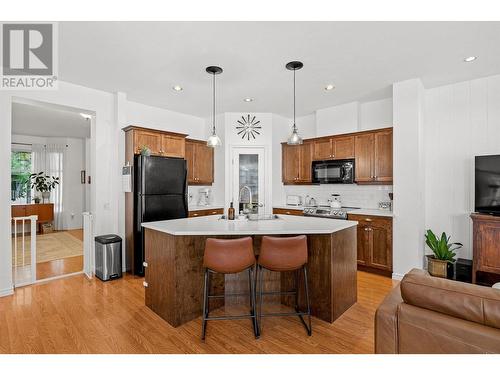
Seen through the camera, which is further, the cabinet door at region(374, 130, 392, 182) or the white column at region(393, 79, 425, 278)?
the cabinet door at region(374, 130, 392, 182)

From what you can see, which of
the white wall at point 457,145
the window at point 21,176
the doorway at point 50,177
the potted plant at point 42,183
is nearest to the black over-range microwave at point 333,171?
the white wall at point 457,145

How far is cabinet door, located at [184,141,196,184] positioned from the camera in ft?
17.2

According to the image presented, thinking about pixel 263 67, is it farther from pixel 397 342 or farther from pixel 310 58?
pixel 397 342

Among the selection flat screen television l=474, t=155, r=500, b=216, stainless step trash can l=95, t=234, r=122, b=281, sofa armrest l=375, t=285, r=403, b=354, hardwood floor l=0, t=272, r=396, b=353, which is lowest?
hardwood floor l=0, t=272, r=396, b=353

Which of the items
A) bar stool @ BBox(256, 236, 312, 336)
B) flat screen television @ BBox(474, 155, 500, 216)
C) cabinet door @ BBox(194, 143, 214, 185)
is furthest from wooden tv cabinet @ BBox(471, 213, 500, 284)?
cabinet door @ BBox(194, 143, 214, 185)

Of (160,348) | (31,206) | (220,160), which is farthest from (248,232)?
(31,206)

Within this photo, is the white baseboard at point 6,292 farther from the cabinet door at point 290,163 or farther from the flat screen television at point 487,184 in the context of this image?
the flat screen television at point 487,184

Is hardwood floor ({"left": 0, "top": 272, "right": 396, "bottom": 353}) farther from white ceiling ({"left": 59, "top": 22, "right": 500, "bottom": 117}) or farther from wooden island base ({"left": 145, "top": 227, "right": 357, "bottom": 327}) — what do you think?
white ceiling ({"left": 59, "top": 22, "right": 500, "bottom": 117})

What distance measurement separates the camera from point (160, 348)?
7.04 ft

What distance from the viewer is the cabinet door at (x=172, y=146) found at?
4.50m

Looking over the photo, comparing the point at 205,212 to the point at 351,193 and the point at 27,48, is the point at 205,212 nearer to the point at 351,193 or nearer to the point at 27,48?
the point at 351,193
